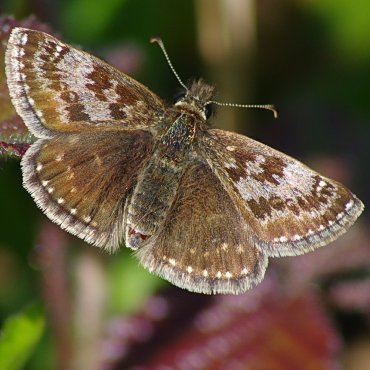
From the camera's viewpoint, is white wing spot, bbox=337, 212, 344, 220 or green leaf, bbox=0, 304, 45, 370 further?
green leaf, bbox=0, 304, 45, 370

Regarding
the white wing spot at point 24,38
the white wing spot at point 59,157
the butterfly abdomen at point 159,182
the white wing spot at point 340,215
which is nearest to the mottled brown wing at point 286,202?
the white wing spot at point 340,215

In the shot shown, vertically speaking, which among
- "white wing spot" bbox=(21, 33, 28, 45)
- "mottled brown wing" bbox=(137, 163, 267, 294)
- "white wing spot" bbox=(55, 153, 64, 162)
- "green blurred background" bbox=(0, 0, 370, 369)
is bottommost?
"green blurred background" bbox=(0, 0, 370, 369)

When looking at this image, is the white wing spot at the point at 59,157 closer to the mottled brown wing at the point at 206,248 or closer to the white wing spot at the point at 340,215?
the mottled brown wing at the point at 206,248

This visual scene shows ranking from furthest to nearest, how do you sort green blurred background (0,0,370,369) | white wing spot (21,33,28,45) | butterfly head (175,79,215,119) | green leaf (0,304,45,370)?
green blurred background (0,0,370,369), butterfly head (175,79,215,119), green leaf (0,304,45,370), white wing spot (21,33,28,45)

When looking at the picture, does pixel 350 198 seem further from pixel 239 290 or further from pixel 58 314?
pixel 58 314

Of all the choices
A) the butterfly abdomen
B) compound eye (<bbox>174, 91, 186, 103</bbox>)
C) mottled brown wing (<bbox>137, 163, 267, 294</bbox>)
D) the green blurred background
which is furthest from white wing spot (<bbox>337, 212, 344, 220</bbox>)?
the green blurred background

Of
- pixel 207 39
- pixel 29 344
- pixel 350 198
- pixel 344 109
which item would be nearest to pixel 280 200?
pixel 350 198

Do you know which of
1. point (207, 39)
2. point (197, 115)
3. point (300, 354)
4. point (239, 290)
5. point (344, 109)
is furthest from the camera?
point (207, 39)

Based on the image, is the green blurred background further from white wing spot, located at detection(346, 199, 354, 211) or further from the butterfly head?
white wing spot, located at detection(346, 199, 354, 211)

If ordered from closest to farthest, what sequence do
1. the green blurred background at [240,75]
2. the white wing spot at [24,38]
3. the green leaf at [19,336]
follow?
1. the white wing spot at [24,38]
2. the green leaf at [19,336]
3. the green blurred background at [240,75]
